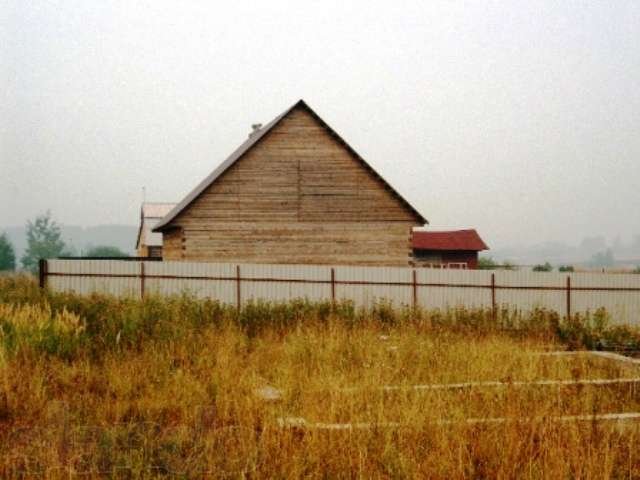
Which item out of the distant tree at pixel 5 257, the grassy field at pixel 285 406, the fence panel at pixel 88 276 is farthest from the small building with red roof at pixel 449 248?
the distant tree at pixel 5 257

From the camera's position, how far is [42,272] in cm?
1812

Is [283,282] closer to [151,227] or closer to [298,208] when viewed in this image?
[298,208]

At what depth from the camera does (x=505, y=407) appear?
Answer: 5.72 meters

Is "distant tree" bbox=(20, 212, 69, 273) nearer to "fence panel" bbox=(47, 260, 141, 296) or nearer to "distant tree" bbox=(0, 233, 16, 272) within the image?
"distant tree" bbox=(0, 233, 16, 272)

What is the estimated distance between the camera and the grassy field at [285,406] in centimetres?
429

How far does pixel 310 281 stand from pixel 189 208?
6194 millimetres

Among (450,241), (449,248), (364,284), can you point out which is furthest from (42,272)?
(450,241)

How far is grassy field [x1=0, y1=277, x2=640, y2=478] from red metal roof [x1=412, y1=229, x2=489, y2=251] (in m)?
41.7

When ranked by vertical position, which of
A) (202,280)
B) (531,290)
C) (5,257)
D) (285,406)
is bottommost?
(5,257)

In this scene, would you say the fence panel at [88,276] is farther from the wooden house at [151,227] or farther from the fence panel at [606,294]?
the wooden house at [151,227]

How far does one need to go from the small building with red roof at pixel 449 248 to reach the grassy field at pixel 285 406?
4148 centimetres

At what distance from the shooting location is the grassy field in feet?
14.1

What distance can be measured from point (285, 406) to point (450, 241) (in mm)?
48404

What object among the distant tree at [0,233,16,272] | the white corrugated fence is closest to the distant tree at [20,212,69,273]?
the distant tree at [0,233,16,272]
